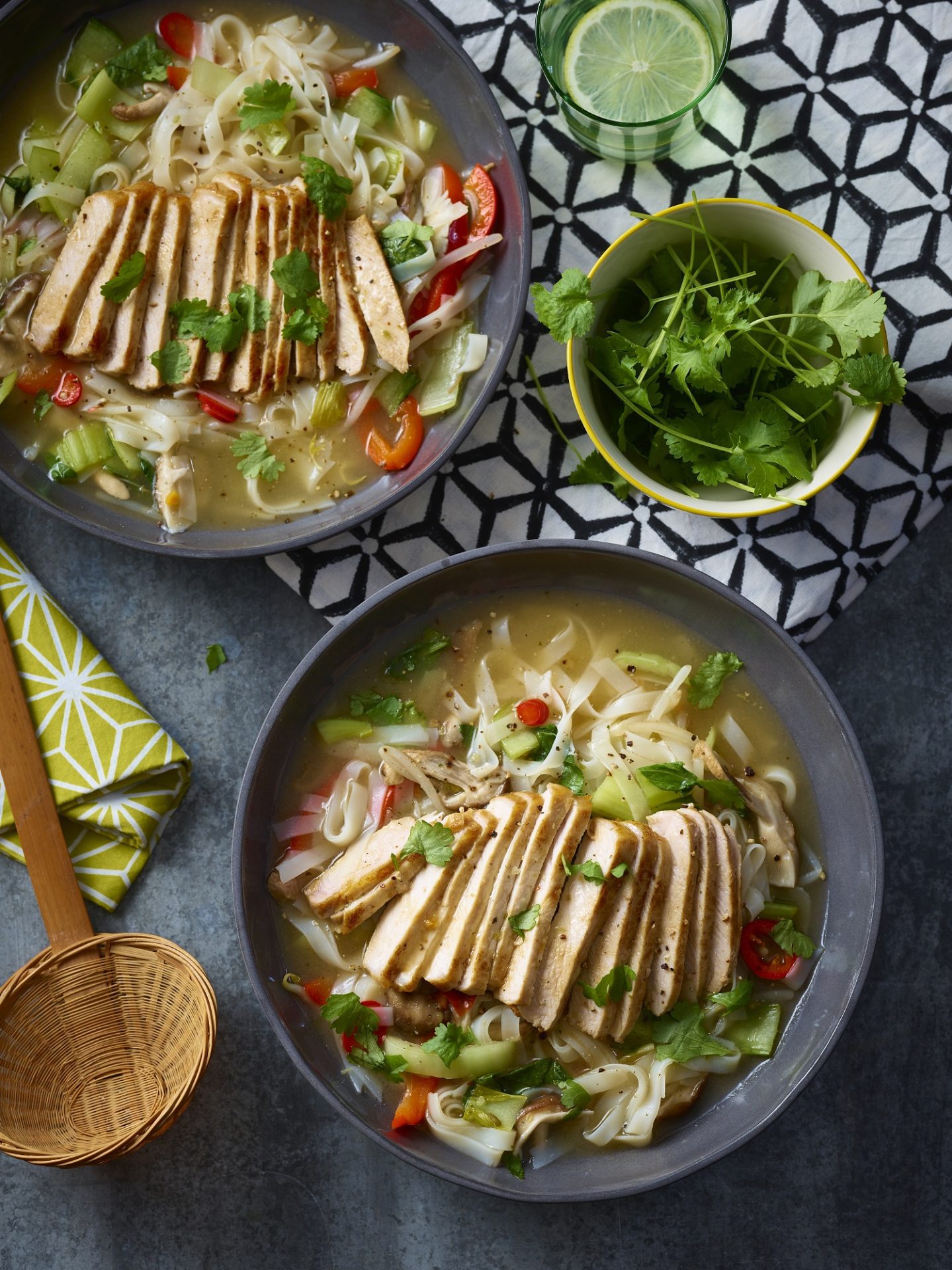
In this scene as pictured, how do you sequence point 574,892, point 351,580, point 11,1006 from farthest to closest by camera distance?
point 351,580 < point 11,1006 < point 574,892

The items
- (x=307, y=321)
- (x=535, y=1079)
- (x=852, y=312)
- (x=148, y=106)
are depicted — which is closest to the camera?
(x=852, y=312)

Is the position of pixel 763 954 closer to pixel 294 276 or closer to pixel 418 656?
pixel 418 656

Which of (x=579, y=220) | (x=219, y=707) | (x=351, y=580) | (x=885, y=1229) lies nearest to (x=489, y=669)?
(x=351, y=580)

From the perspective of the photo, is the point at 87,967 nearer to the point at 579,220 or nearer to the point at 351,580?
the point at 351,580

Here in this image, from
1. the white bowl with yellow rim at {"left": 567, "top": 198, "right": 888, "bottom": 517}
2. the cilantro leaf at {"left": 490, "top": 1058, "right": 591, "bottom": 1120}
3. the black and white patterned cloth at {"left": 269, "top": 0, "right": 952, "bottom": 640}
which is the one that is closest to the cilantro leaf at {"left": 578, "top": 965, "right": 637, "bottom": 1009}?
the cilantro leaf at {"left": 490, "top": 1058, "right": 591, "bottom": 1120}

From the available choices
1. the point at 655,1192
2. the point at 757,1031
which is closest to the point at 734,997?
the point at 757,1031

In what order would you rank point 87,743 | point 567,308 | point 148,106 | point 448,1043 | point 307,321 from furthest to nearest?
point 87,743 → point 148,106 → point 307,321 → point 448,1043 → point 567,308

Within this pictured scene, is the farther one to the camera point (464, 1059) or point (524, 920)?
point (464, 1059)
